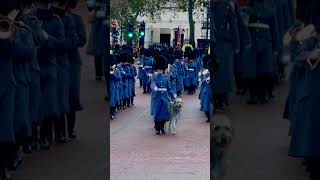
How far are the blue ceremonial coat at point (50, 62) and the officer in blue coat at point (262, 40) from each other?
92 cm

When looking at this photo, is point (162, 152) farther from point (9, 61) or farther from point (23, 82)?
point (9, 61)

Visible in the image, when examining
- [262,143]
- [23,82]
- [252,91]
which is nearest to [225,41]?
[252,91]

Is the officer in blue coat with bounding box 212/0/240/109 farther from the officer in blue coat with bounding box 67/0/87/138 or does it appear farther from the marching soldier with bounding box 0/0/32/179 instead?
the marching soldier with bounding box 0/0/32/179

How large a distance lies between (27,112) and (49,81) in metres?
0.20

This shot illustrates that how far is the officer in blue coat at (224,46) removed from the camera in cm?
309

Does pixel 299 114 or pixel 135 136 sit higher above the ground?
pixel 299 114

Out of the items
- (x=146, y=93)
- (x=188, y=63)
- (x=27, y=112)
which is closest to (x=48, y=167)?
(x=27, y=112)

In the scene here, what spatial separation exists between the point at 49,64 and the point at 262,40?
1.03 metres

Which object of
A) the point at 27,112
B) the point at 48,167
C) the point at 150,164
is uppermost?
the point at 27,112

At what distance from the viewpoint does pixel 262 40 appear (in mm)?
3100

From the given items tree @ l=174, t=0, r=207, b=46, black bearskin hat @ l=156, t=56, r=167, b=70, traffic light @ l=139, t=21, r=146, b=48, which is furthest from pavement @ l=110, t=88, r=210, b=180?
black bearskin hat @ l=156, t=56, r=167, b=70

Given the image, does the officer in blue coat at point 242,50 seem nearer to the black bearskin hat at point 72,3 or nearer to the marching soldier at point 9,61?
the black bearskin hat at point 72,3

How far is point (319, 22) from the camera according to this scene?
2.95m

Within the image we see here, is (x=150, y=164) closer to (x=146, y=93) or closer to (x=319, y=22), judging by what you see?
(x=146, y=93)
